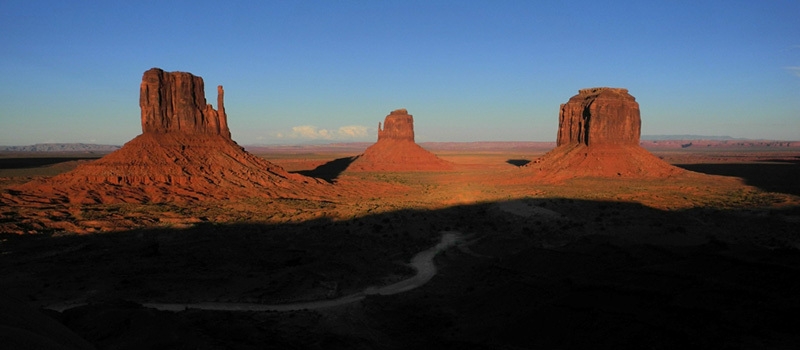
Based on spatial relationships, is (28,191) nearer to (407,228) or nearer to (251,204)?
(251,204)

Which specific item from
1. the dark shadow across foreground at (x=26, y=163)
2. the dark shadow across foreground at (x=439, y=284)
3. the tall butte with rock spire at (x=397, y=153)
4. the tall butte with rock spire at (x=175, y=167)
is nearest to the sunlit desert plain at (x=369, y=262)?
the dark shadow across foreground at (x=439, y=284)

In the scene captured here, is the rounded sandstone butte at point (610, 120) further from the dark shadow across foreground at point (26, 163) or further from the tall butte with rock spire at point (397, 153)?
the dark shadow across foreground at point (26, 163)

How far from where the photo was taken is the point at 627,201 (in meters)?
40.3

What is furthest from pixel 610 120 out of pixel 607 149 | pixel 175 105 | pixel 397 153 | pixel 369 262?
pixel 175 105

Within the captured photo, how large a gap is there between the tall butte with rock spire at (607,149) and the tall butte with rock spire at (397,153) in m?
32.0

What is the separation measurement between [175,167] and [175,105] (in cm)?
890

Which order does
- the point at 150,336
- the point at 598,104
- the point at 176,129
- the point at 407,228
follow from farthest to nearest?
the point at 598,104 < the point at 176,129 < the point at 407,228 < the point at 150,336

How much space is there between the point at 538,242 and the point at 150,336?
20263mm

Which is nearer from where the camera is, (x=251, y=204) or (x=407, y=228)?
(x=407, y=228)

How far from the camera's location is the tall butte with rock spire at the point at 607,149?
210ft

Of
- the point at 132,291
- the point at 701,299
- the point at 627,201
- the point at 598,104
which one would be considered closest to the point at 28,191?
the point at 132,291

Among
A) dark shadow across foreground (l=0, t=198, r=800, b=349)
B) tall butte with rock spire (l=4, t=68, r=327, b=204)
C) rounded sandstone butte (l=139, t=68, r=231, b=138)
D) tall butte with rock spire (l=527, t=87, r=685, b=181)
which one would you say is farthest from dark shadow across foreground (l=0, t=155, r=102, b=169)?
tall butte with rock spire (l=527, t=87, r=685, b=181)

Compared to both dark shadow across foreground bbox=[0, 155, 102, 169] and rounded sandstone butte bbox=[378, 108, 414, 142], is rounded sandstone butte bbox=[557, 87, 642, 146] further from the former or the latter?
dark shadow across foreground bbox=[0, 155, 102, 169]

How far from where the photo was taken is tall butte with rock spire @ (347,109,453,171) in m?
99.2
